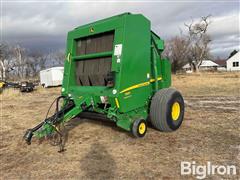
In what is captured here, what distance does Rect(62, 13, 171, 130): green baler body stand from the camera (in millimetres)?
5242

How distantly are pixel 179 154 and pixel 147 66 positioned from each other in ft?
7.03

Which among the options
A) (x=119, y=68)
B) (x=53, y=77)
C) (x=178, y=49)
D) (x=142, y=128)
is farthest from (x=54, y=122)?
(x=178, y=49)

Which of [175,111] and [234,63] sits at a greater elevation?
[234,63]

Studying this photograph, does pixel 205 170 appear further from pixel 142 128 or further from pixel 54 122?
pixel 54 122

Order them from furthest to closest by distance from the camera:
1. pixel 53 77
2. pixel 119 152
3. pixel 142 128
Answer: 1. pixel 53 77
2. pixel 142 128
3. pixel 119 152

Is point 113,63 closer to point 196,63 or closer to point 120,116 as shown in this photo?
point 120,116

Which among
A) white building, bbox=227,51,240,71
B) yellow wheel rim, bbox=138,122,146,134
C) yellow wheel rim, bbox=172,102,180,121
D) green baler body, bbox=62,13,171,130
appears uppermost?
white building, bbox=227,51,240,71

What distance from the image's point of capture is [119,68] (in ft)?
17.0

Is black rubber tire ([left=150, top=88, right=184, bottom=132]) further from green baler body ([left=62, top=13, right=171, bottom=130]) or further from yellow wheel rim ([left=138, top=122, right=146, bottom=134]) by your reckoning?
yellow wheel rim ([left=138, top=122, right=146, bottom=134])

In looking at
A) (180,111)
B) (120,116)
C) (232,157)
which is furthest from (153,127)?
(232,157)

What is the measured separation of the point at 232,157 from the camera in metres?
4.41

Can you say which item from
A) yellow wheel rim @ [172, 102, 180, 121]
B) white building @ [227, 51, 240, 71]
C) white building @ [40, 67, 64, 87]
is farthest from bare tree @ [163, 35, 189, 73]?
yellow wheel rim @ [172, 102, 180, 121]

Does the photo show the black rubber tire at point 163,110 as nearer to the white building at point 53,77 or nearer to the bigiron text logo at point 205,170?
the bigiron text logo at point 205,170

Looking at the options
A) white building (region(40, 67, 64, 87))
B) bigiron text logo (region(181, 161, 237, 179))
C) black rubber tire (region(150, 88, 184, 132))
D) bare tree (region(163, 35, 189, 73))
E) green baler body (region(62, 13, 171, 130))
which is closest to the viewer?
bigiron text logo (region(181, 161, 237, 179))
